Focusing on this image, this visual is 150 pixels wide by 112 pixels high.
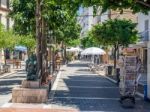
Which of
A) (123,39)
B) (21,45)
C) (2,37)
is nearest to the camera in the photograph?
(123,39)

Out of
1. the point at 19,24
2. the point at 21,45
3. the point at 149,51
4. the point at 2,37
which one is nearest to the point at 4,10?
the point at 21,45

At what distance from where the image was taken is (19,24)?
3028 centimetres

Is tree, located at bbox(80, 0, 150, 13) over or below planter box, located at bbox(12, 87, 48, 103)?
over

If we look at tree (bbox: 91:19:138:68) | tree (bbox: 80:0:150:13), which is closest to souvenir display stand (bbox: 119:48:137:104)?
tree (bbox: 80:0:150:13)

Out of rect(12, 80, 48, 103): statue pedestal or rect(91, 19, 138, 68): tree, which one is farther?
rect(91, 19, 138, 68): tree

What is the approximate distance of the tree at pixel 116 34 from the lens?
38.4 m

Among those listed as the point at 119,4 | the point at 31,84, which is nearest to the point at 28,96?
the point at 31,84

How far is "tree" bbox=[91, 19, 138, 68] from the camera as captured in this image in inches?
1513

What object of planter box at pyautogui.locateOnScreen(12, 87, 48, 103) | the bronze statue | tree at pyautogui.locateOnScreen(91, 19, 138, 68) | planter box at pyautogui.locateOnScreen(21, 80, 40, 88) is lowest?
planter box at pyautogui.locateOnScreen(12, 87, 48, 103)

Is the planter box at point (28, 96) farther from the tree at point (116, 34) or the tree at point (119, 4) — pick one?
the tree at point (116, 34)

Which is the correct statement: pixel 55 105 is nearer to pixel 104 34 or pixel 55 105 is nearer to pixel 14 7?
pixel 14 7

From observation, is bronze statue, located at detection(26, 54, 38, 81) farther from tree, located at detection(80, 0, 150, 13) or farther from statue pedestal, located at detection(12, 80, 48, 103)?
tree, located at detection(80, 0, 150, 13)

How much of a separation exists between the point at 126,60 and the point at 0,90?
7.86 m

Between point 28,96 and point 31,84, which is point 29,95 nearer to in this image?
point 28,96
